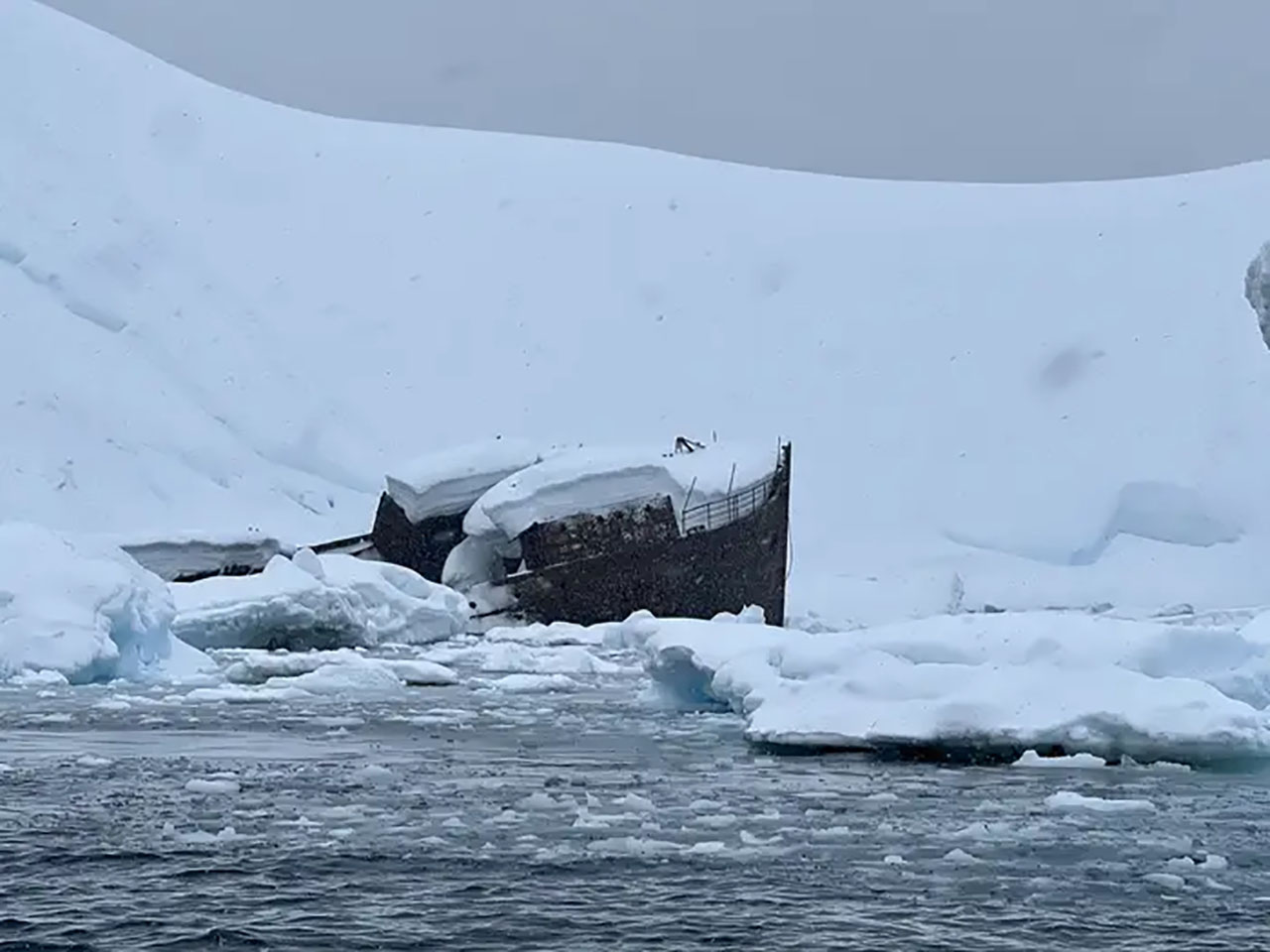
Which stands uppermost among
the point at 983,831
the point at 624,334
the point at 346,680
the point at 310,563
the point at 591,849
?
the point at 624,334

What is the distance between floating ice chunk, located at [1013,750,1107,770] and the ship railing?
12363 mm

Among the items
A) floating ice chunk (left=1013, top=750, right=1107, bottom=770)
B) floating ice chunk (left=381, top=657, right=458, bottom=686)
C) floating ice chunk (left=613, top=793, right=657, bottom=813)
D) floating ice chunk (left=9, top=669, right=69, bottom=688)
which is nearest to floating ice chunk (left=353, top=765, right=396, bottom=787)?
floating ice chunk (left=613, top=793, right=657, bottom=813)

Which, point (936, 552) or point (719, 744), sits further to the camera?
point (936, 552)

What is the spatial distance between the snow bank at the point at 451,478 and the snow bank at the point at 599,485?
0.85 m

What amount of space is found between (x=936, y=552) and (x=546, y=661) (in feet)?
47.9

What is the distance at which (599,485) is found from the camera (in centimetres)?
2144

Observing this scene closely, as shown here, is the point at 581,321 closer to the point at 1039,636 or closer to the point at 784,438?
the point at 784,438

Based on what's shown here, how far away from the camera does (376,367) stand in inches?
1403

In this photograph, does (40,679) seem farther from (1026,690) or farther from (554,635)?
(1026,690)

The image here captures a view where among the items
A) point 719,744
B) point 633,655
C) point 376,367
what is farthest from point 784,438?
point 719,744

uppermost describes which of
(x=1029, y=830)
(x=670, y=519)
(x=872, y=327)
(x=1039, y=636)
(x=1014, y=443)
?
(x=872, y=327)

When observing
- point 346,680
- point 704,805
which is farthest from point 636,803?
point 346,680

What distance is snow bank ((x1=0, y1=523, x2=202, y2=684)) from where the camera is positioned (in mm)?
13953

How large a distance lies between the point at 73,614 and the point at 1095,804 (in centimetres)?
900
